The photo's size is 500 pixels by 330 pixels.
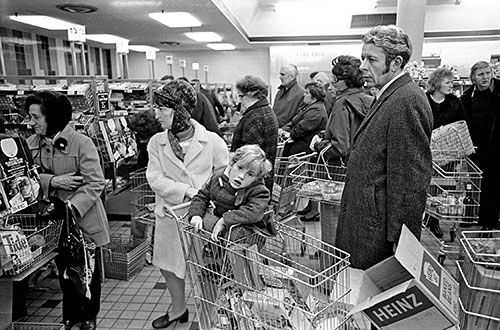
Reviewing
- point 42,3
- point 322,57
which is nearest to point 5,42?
point 42,3

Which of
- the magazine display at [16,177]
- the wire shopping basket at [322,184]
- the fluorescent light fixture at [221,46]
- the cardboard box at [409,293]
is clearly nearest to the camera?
the cardboard box at [409,293]

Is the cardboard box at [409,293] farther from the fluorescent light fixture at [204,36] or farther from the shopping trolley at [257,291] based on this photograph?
the fluorescent light fixture at [204,36]

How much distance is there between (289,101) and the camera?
593 centimetres

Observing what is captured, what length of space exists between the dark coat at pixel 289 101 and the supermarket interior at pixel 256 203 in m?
0.02

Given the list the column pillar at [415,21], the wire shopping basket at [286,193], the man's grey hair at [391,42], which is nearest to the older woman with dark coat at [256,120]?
the wire shopping basket at [286,193]

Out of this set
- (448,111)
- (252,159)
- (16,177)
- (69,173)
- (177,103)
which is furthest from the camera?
(448,111)

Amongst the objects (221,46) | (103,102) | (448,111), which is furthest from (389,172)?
(221,46)

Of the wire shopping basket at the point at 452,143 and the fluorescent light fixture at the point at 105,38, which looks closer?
the wire shopping basket at the point at 452,143

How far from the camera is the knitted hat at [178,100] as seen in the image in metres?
2.62

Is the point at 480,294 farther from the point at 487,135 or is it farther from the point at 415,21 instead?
the point at 415,21

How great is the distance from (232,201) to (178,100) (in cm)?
81

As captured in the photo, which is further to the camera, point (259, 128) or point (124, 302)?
point (259, 128)

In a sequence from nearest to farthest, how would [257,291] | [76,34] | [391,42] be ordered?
[257,291] < [391,42] < [76,34]

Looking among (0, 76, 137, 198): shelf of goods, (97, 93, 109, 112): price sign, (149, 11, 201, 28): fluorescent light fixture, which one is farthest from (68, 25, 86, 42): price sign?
(149, 11, 201, 28): fluorescent light fixture
